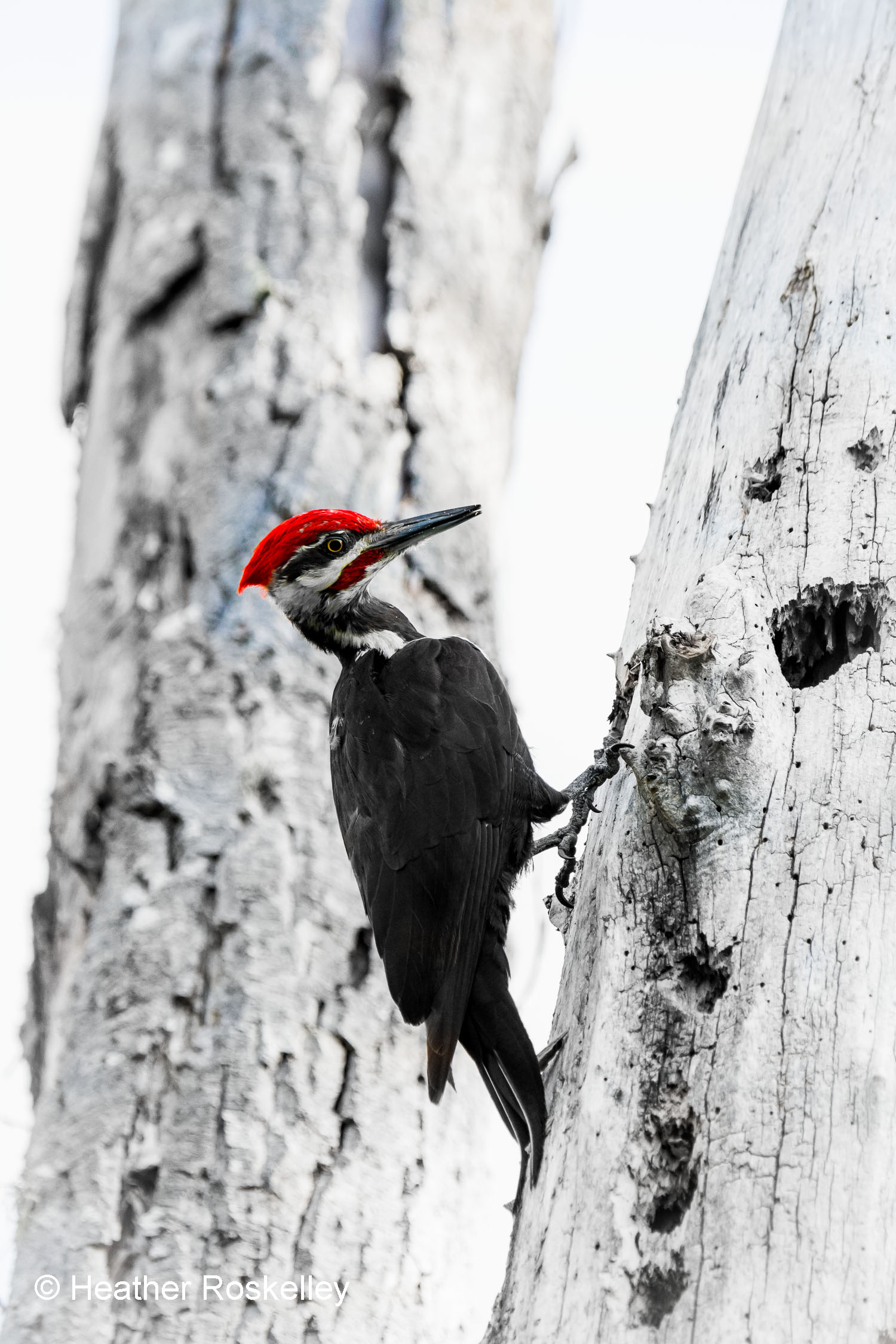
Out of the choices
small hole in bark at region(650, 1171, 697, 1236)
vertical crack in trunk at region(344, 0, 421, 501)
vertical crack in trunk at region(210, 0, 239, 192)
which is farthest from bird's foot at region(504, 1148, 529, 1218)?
vertical crack in trunk at region(210, 0, 239, 192)

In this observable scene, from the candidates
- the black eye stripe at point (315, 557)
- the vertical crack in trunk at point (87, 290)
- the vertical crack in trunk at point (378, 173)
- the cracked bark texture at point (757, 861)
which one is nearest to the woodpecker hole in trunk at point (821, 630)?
the cracked bark texture at point (757, 861)

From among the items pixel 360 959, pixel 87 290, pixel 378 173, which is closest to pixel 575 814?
pixel 360 959

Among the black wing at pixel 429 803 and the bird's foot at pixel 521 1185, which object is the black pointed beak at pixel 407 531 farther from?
the bird's foot at pixel 521 1185

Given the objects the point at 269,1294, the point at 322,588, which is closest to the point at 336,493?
the point at 322,588

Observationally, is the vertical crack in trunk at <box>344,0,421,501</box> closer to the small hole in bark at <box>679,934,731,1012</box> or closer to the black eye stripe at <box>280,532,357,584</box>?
the black eye stripe at <box>280,532,357,584</box>

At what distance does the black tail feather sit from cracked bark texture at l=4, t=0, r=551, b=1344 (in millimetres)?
403

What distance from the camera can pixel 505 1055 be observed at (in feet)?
6.92

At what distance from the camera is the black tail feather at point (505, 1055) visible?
1800 millimetres

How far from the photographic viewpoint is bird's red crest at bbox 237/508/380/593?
2.95 metres

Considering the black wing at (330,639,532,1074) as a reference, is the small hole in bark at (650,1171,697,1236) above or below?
below

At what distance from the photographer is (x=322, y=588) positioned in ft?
10.3

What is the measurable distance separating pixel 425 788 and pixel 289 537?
2.45 feet

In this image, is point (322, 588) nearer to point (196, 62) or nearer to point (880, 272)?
point (880, 272)

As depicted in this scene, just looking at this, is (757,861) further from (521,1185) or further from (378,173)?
(378,173)
